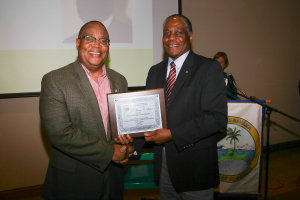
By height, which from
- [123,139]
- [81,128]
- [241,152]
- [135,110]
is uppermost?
[135,110]

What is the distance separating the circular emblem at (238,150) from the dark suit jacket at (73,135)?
184 cm

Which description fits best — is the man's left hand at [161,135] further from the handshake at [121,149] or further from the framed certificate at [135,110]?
the handshake at [121,149]

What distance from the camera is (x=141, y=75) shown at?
122 inches

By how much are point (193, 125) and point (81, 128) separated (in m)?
0.85

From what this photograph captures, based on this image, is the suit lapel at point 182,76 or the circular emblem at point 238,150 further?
the circular emblem at point 238,150

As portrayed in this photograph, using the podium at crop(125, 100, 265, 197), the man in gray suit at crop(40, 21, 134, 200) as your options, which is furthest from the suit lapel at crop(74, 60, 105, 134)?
the podium at crop(125, 100, 265, 197)

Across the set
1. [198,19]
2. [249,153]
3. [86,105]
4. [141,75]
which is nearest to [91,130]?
[86,105]

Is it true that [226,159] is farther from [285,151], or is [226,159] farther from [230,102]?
[285,151]

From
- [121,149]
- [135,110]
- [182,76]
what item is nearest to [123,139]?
[121,149]

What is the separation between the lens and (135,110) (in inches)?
56.7

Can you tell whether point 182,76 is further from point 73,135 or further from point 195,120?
point 73,135

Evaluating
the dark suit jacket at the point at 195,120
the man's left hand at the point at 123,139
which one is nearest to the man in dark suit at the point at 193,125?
the dark suit jacket at the point at 195,120

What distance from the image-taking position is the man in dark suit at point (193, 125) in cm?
142

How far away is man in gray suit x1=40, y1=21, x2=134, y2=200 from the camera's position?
1.34 meters
